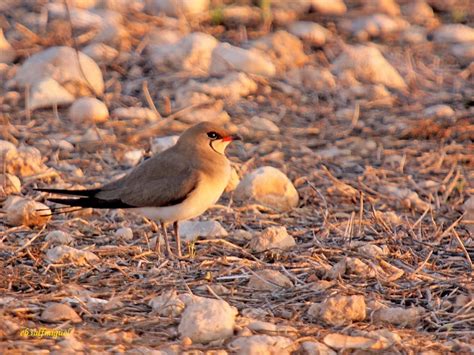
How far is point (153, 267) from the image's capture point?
4.86m

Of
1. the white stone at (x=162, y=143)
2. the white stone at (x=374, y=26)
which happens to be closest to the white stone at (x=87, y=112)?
the white stone at (x=162, y=143)

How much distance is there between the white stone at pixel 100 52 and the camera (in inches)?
340

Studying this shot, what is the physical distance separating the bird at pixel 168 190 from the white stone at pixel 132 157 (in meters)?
1.26

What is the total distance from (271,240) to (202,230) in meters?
0.56

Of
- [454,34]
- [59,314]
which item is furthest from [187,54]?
[59,314]

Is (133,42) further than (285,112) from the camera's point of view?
Yes

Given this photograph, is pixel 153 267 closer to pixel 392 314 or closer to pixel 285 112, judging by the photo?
pixel 392 314

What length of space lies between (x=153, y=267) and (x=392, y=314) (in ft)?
3.92

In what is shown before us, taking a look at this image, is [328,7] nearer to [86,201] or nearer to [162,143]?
[162,143]

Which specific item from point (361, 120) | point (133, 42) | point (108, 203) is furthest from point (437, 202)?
point (133, 42)

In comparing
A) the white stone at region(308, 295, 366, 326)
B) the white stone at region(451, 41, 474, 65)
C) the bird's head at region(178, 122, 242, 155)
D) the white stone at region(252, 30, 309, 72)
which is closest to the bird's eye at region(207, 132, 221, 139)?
the bird's head at region(178, 122, 242, 155)

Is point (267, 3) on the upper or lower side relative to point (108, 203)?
lower

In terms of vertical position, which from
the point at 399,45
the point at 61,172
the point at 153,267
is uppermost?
the point at 153,267

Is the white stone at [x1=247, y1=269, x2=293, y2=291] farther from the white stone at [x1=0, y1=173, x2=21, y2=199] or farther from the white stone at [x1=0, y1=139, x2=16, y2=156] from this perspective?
the white stone at [x1=0, y1=139, x2=16, y2=156]
